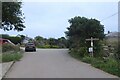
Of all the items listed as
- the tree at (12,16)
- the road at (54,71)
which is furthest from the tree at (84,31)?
the road at (54,71)

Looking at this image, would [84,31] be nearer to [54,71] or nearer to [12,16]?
[12,16]

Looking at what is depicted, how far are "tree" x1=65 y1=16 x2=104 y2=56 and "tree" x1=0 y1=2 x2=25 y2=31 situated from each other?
624 centimetres

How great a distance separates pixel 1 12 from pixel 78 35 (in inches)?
Answer: 416

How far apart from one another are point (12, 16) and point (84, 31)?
794 cm

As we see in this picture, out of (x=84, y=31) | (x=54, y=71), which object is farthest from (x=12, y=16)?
(x=54, y=71)

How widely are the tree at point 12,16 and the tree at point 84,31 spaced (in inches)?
246

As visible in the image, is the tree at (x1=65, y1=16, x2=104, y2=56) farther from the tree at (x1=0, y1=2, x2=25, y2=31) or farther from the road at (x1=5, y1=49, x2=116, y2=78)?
the road at (x1=5, y1=49, x2=116, y2=78)

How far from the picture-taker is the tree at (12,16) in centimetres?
3291

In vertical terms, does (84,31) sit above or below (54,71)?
above

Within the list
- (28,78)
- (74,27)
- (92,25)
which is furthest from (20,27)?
(28,78)

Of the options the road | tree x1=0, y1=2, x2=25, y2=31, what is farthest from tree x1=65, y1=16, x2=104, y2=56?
the road

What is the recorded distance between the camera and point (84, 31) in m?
36.9

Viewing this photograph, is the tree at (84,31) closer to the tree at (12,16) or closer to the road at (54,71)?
the tree at (12,16)

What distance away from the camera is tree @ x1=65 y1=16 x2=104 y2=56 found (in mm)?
35969
